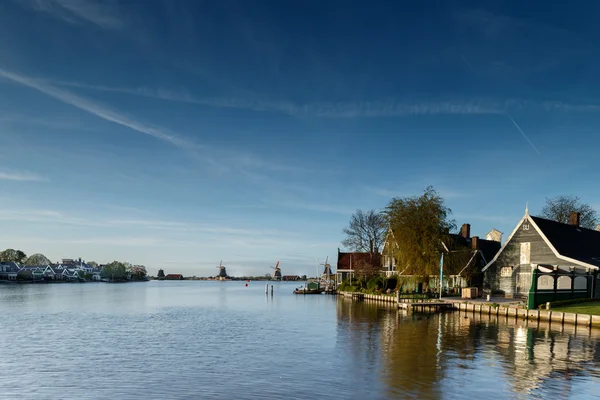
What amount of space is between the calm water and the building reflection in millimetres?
71

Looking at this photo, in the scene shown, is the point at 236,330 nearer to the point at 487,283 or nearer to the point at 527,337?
the point at 527,337

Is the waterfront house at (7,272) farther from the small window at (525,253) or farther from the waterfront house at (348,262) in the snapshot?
the small window at (525,253)

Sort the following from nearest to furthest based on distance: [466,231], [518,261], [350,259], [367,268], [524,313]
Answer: [524,313], [518,261], [466,231], [367,268], [350,259]

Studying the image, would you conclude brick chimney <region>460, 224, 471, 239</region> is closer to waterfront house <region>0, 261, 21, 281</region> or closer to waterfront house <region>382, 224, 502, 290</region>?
waterfront house <region>382, 224, 502, 290</region>

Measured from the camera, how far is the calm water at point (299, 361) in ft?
66.1

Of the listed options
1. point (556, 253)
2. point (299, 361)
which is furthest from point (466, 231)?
point (299, 361)

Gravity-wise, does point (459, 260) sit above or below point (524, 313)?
above

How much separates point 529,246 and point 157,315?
148ft

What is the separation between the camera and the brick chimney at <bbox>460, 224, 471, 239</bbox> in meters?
80.3

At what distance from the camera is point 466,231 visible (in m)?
80.4

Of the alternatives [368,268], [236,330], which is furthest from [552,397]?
[368,268]

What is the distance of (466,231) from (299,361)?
6075 cm

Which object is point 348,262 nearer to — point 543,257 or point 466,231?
point 466,231

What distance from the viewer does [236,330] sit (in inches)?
1597
